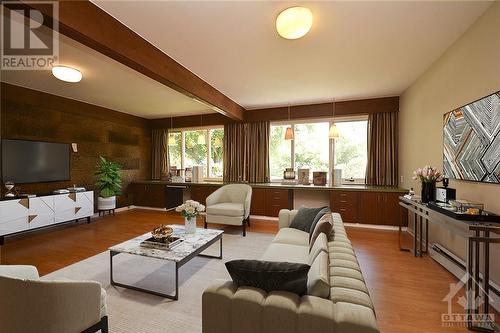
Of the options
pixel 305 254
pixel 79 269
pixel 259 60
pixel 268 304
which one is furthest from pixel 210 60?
pixel 79 269

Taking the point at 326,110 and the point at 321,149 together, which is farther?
the point at 321,149

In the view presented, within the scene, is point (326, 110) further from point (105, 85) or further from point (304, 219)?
point (105, 85)

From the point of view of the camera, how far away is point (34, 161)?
4367 millimetres

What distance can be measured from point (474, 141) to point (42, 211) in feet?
21.4

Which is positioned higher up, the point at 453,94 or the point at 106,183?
the point at 453,94

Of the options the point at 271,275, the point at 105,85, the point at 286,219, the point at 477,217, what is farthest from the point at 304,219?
the point at 105,85

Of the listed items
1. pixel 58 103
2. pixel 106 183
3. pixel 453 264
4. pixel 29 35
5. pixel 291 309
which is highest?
pixel 29 35

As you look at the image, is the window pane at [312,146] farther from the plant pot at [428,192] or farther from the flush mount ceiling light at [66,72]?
the flush mount ceiling light at [66,72]

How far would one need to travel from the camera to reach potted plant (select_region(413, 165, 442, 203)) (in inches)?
109

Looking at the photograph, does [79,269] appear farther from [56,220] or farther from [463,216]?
[463,216]

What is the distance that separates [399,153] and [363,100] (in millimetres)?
1384

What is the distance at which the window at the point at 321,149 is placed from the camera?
17.1 feet

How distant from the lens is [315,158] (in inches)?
218

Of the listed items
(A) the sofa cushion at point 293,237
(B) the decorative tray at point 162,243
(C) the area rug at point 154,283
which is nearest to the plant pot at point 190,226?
(B) the decorative tray at point 162,243
